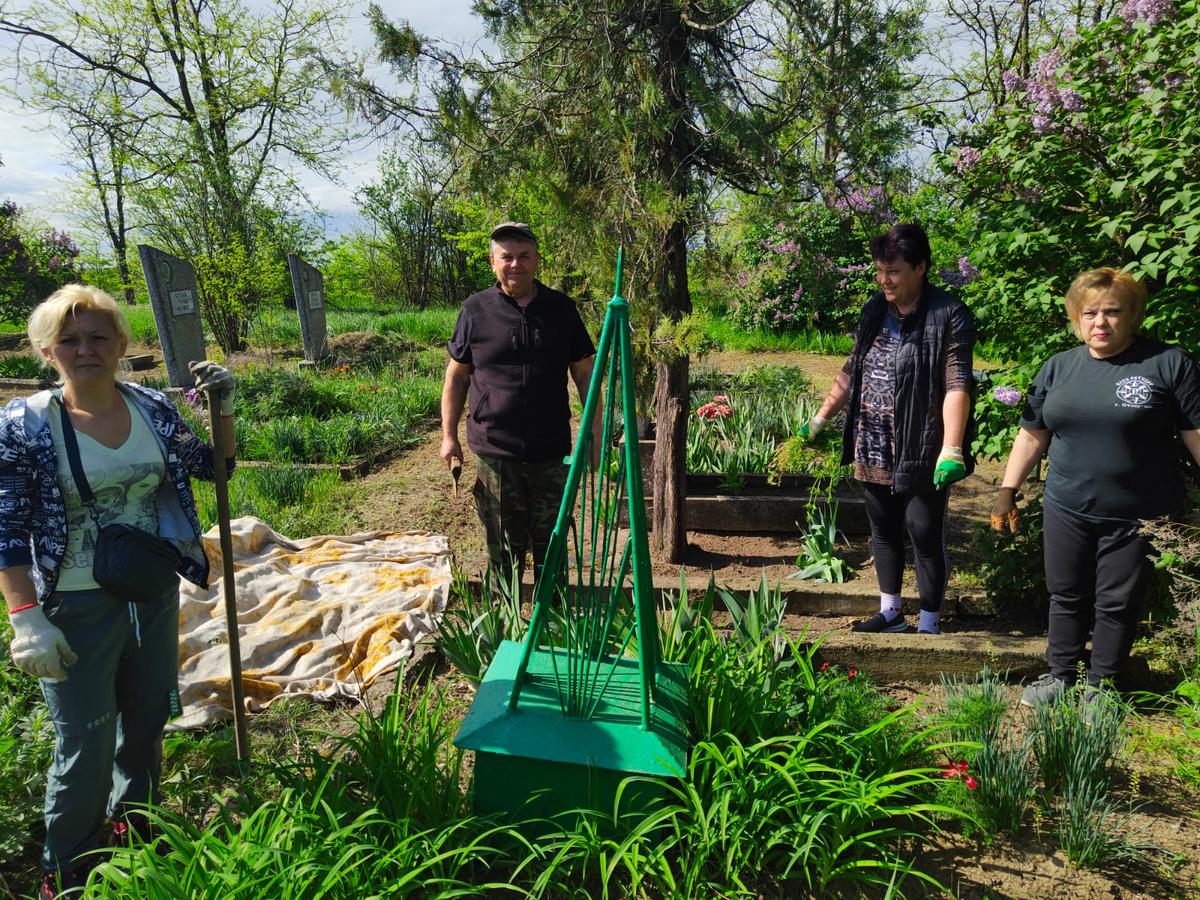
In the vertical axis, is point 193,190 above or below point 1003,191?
above

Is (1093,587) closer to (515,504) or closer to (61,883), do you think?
(515,504)

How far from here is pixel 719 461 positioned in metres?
4.76

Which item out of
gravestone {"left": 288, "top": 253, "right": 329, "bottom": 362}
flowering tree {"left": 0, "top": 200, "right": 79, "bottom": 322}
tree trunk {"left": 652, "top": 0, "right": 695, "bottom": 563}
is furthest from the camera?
flowering tree {"left": 0, "top": 200, "right": 79, "bottom": 322}

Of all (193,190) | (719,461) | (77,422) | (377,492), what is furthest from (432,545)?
(193,190)

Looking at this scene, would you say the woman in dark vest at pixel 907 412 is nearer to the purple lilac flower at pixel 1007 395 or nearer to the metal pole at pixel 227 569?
the purple lilac flower at pixel 1007 395

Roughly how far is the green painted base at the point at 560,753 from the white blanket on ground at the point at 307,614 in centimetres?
92

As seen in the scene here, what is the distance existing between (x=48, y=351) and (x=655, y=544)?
2.91 meters

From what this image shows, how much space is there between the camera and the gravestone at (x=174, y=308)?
8.20 m

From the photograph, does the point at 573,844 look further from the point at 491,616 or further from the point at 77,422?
the point at 77,422

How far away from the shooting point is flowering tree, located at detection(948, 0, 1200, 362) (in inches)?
107

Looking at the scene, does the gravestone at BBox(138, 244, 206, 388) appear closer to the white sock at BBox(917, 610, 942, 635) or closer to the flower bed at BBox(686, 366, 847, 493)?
the flower bed at BBox(686, 366, 847, 493)

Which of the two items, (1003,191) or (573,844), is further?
(1003,191)

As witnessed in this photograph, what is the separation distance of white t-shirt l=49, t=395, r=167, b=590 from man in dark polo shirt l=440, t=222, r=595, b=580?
1268 mm

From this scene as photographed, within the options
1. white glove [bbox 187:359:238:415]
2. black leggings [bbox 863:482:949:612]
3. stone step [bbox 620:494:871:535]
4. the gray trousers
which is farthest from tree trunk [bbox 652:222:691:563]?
the gray trousers
